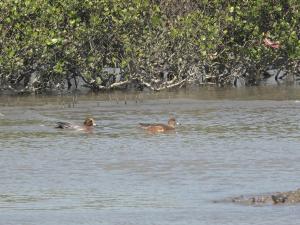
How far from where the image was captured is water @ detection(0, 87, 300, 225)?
10.1 meters

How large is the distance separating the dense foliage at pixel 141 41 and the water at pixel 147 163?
8.53 ft

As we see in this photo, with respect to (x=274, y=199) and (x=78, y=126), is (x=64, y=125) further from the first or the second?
(x=274, y=199)

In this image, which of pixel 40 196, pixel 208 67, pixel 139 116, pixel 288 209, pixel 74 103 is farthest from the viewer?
pixel 208 67

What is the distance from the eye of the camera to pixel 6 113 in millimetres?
21156

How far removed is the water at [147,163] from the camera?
33.2 feet

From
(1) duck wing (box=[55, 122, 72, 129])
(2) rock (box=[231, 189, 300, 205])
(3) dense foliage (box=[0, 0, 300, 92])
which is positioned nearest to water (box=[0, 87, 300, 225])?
(2) rock (box=[231, 189, 300, 205])

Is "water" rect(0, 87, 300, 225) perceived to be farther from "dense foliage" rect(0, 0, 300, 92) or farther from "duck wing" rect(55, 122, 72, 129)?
"dense foliage" rect(0, 0, 300, 92)

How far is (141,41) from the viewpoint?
26500 mm

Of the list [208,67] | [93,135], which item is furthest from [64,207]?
[208,67]

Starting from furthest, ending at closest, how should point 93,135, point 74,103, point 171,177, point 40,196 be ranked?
point 74,103 < point 93,135 < point 171,177 < point 40,196

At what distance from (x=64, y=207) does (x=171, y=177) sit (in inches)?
88.4

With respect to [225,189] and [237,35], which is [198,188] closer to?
[225,189]

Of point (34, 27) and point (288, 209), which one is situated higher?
point (34, 27)

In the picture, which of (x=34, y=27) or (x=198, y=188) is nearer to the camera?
(x=198, y=188)
